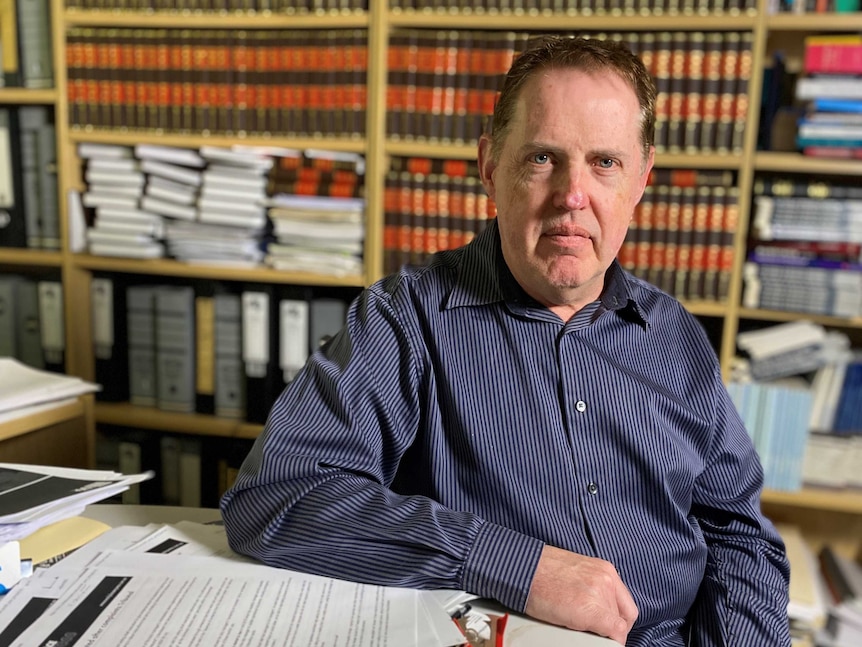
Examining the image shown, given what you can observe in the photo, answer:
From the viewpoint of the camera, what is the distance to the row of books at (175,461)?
93.4 inches

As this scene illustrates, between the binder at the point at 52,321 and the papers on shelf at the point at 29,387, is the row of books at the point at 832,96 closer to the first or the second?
the papers on shelf at the point at 29,387

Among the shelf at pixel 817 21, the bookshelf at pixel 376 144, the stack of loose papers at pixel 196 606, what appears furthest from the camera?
the bookshelf at pixel 376 144

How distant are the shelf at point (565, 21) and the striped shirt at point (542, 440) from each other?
109cm

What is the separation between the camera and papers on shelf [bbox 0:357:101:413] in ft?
4.17

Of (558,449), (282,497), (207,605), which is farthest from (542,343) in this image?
(207,605)

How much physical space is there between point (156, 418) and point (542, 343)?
1.62 m

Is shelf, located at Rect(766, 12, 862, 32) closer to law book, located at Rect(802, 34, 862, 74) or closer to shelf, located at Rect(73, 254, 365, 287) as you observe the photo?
law book, located at Rect(802, 34, 862, 74)

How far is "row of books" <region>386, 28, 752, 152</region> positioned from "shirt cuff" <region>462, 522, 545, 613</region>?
4.69 ft

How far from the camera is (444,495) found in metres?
1.04

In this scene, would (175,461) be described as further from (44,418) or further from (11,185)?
(44,418)

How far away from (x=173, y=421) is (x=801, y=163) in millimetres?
1884

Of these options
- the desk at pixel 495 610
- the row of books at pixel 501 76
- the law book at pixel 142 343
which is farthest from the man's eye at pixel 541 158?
the law book at pixel 142 343

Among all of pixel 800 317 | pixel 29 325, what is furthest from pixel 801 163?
pixel 29 325

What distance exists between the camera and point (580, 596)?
0.84 meters
